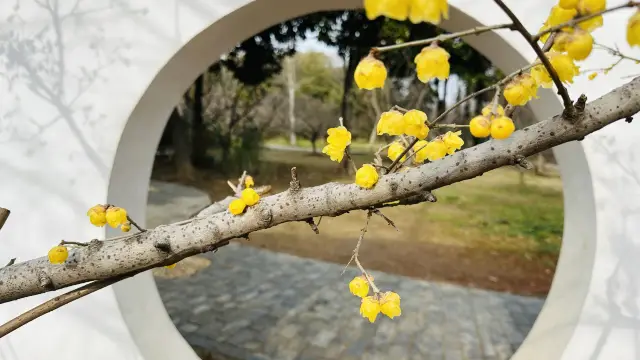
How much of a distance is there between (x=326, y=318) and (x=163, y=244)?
2429mm

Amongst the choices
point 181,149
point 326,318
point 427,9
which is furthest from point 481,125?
point 181,149

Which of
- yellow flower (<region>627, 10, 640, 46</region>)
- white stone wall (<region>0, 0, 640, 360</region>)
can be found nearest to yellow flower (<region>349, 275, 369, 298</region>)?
yellow flower (<region>627, 10, 640, 46</region>)

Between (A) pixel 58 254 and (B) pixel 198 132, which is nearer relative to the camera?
(A) pixel 58 254

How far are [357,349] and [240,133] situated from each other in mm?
4006

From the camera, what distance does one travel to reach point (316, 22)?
546 cm

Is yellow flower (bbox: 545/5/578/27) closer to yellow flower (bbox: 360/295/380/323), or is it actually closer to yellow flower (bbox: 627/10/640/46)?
yellow flower (bbox: 627/10/640/46)

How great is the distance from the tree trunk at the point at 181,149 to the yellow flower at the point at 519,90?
5.83 metres

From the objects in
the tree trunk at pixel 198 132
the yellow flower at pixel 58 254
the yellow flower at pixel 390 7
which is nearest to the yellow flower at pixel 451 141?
the yellow flower at pixel 390 7

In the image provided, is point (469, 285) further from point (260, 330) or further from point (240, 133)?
point (240, 133)

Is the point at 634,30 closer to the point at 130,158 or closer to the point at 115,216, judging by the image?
the point at 115,216

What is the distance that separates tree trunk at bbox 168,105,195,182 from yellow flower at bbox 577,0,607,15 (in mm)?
5886

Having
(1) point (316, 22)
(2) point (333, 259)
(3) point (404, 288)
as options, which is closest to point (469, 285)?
(3) point (404, 288)

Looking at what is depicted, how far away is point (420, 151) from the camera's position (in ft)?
2.31

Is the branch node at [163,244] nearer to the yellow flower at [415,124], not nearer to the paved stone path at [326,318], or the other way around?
the yellow flower at [415,124]
